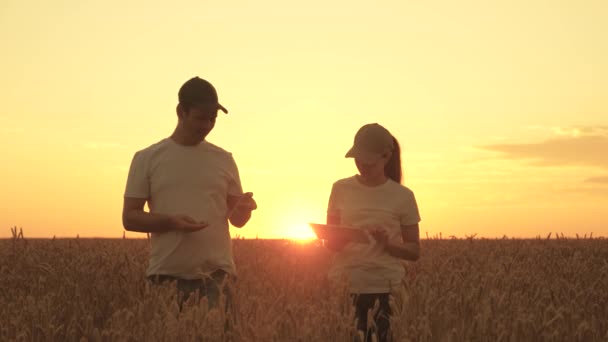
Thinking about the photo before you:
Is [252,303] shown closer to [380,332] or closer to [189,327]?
[189,327]

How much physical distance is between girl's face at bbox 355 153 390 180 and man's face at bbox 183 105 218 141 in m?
0.85

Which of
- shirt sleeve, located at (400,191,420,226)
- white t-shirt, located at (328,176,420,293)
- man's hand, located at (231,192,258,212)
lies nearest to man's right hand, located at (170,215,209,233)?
man's hand, located at (231,192,258,212)

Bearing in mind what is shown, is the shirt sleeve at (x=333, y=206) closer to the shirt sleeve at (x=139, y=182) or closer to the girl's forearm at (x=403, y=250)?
the girl's forearm at (x=403, y=250)

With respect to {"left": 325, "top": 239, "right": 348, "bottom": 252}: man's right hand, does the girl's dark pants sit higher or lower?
lower

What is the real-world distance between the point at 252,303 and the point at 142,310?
490 millimetres

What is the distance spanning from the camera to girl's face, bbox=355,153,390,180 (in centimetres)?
455

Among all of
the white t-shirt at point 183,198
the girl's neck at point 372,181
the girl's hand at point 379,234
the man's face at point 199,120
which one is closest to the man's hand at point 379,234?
the girl's hand at point 379,234

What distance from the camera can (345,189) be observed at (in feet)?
15.3

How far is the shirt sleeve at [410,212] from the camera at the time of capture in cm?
461

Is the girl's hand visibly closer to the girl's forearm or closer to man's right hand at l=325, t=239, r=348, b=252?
the girl's forearm

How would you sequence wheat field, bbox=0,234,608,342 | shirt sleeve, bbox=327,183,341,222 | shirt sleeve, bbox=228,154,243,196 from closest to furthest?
wheat field, bbox=0,234,608,342
shirt sleeve, bbox=228,154,243,196
shirt sleeve, bbox=327,183,341,222

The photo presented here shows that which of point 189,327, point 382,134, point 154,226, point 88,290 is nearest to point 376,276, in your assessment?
point 382,134

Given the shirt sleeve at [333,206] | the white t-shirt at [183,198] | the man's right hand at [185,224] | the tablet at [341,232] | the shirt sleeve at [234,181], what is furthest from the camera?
the shirt sleeve at [333,206]

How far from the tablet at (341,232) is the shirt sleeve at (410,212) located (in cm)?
46
